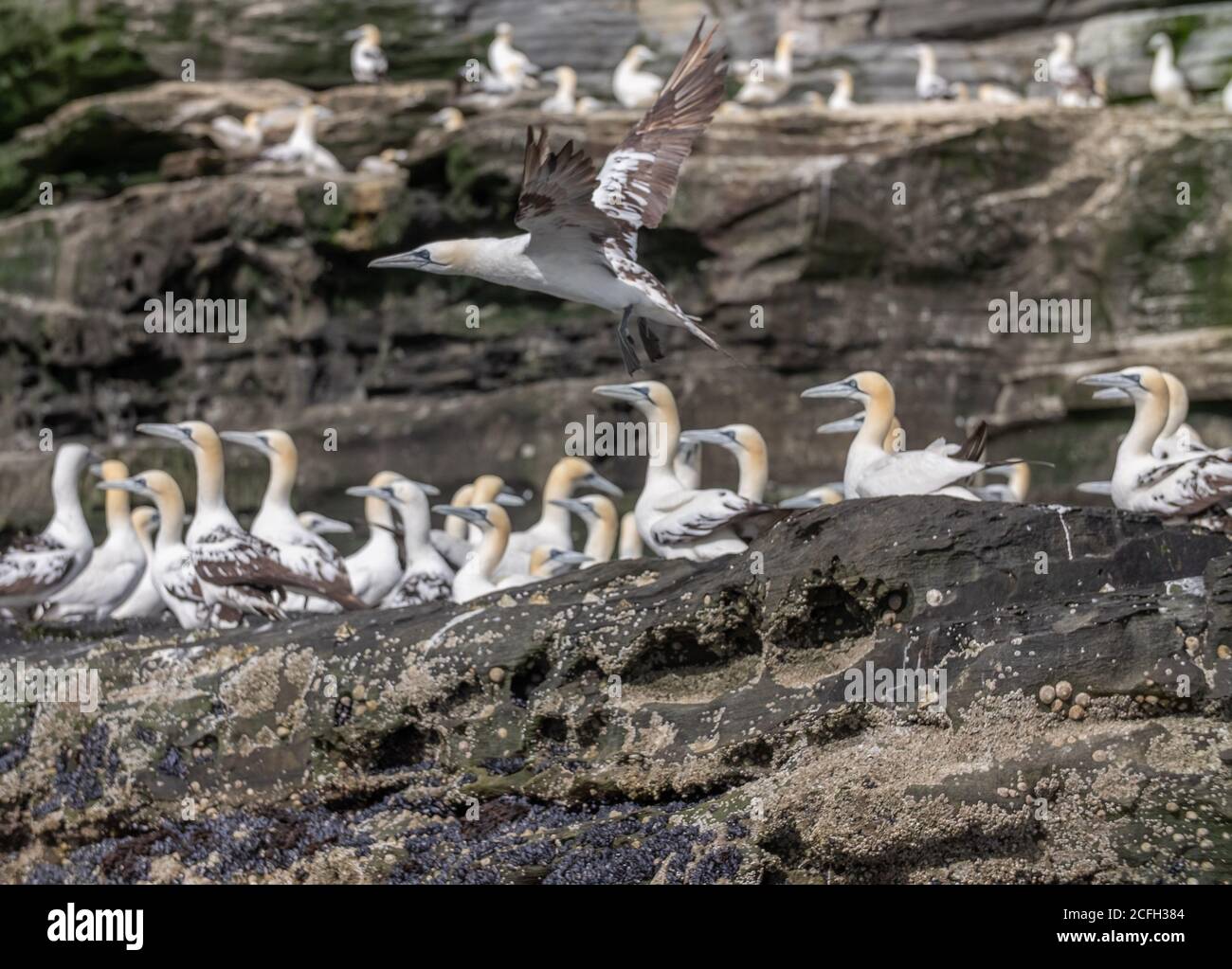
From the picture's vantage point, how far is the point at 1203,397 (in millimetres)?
16078

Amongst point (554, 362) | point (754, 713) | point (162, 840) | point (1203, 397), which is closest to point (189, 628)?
point (162, 840)

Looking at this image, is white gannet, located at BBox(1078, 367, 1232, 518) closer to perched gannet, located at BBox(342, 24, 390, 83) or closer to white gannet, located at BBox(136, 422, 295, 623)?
white gannet, located at BBox(136, 422, 295, 623)

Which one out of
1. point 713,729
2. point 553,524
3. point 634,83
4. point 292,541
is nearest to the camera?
point 713,729

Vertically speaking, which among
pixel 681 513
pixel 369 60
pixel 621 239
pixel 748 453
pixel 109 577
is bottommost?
pixel 109 577

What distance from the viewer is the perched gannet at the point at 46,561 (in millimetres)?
11047

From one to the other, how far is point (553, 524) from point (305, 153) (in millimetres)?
8582

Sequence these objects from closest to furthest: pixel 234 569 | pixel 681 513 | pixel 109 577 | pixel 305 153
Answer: pixel 234 569 < pixel 681 513 < pixel 109 577 < pixel 305 153

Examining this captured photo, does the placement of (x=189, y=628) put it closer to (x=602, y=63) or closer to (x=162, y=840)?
(x=162, y=840)

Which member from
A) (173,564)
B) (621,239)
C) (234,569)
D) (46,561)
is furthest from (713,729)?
(46,561)

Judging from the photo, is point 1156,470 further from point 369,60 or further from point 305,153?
point 369,60

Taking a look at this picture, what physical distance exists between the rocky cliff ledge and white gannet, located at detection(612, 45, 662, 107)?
1535 cm

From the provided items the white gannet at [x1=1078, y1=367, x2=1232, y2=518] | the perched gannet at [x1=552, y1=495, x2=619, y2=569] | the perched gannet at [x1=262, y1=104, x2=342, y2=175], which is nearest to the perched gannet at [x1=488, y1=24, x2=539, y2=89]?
the perched gannet at [x1=262, y1=104, x2=342, y2=175]

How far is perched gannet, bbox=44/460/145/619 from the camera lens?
11.6 metres

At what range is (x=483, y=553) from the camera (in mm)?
10812
